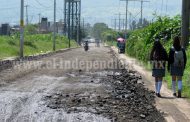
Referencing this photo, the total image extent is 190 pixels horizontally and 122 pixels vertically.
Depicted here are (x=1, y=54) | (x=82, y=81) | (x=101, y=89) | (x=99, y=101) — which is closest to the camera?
(x=99, y=101)

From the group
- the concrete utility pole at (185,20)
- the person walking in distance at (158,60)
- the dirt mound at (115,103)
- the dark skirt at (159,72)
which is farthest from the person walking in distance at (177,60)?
the concrete utility pole at (185,20)

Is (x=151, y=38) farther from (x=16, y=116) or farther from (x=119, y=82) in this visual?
(x=16, y=116)

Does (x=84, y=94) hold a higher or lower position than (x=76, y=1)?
lower

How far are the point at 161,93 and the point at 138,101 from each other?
2270 mm

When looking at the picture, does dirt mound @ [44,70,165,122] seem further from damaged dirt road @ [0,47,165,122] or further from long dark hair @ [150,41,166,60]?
long dark hair @ [150,41,166,60]

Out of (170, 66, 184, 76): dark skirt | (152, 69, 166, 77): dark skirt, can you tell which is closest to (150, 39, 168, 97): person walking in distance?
(152, 69, 166, 77): dark skirt

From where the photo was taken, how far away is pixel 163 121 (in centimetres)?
1088

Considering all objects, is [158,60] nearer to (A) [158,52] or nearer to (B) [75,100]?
(A) [158,52]

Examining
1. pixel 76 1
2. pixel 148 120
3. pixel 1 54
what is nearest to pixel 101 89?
pixel 148 120

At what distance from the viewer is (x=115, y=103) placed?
13148mm

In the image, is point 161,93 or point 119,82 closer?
point 161,93

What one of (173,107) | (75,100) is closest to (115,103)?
(75,100)

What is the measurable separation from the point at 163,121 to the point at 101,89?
5907 mm

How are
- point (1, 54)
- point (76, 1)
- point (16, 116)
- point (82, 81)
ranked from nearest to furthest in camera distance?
point (16, 116), point (82, 81), point (1, 54), point (76, 1)
